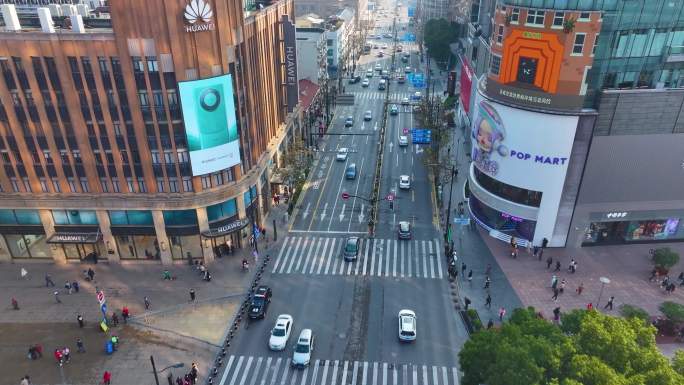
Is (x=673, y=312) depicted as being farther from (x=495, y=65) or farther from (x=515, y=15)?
(x=515, y=15)

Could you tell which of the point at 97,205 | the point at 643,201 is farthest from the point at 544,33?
the point at 97,205

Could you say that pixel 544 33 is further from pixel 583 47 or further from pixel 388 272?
pixel 388 272

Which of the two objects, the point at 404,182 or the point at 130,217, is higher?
the point at 130,217

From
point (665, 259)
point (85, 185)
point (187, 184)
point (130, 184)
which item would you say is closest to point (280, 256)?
point (187, 184)

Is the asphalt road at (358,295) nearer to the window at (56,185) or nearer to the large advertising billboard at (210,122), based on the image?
the large advertising billboard at (210,122)

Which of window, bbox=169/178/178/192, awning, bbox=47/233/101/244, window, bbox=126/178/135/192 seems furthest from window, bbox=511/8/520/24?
awning, bbox=47/233/101/244

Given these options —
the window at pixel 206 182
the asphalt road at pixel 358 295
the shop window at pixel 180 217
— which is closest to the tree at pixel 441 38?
the asphalt road at pixel 358 295

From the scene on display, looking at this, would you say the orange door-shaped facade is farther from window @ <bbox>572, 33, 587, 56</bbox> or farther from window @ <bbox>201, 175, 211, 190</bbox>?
window @ <bbox>201, 175, 211, 190</bbox>
